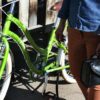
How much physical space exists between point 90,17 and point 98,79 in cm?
48

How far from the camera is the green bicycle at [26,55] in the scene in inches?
166

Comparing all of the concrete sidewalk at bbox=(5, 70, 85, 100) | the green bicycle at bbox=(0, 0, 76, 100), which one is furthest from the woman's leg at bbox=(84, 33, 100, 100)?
the concrete sidewalk at bbox=(5, 70, 85, 100)

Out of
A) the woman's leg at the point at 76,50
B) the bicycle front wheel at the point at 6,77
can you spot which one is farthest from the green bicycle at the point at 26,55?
the woman's leg at the point at 76,50

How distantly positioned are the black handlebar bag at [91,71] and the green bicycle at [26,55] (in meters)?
1.29

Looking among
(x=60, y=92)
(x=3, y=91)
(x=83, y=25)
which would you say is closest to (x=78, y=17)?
(x=83, y=25)

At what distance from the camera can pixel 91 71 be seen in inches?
121

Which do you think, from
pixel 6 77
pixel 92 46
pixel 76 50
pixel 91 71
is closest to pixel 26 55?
pixel 6 77

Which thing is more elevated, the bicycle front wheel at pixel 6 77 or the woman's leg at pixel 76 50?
the woman's leg at pixel 76 50

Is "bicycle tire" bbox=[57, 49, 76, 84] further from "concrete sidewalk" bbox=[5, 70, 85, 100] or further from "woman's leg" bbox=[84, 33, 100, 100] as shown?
"woman's leg" bbox=[84, 33, 100, 100]

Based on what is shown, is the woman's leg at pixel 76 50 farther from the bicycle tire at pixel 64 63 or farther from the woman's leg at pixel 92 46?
the bicycle tire at pixel 64 63

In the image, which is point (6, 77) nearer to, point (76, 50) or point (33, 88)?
point (33, 88)

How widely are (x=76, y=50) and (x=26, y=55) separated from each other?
1.22m

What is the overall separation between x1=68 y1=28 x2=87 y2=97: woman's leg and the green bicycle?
95 cm

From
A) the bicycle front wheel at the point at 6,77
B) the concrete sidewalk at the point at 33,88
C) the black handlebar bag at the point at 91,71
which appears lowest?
the concrete sidewalk at the point at 33,88
